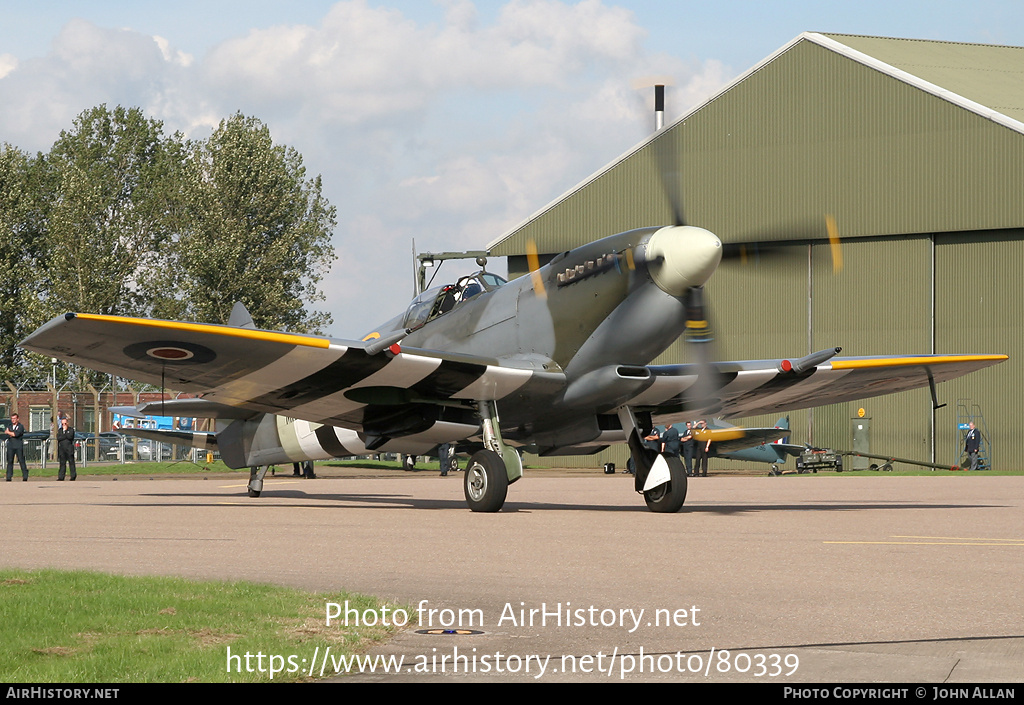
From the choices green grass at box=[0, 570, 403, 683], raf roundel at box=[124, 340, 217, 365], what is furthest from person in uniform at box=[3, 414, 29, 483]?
green grass at box=[0, 570, 403, 683]

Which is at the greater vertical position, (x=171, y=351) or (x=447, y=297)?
(x=447, y=297)

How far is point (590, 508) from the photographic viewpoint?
17.7 meters

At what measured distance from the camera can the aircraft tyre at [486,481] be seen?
15.5m

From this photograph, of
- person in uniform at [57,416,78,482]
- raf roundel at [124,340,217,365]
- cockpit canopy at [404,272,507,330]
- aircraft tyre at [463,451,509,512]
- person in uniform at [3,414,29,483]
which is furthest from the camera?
person in uniform at [3,414,29,483]

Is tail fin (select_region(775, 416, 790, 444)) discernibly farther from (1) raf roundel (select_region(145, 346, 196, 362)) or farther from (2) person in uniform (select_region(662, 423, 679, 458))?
(1) raf roundel (select_region(145, 346, 196, 362))

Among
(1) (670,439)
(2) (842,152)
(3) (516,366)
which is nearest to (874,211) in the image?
(2) (842,152)

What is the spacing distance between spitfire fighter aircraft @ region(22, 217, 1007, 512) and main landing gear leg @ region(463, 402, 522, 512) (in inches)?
0.8

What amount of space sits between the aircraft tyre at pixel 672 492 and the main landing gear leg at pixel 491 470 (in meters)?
1.88

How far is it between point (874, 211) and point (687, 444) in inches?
494

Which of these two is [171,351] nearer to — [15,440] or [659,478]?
[659,478]

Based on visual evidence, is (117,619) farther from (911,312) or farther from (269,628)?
(911,312)

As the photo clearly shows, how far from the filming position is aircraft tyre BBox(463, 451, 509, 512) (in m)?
15.5

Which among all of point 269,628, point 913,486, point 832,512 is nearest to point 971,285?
point 913,486

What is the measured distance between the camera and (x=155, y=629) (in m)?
6.09
